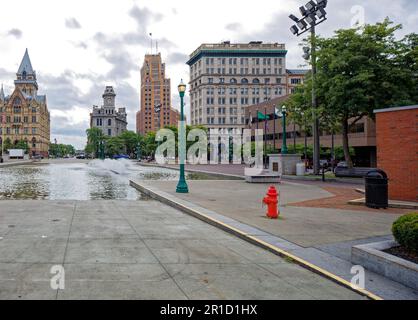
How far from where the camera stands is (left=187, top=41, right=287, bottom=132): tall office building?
121 metres

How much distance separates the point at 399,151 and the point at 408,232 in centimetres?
919

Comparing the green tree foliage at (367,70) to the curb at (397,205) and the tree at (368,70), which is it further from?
the curb at (397,205)

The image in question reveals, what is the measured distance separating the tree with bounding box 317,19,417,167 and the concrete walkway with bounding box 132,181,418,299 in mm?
13956

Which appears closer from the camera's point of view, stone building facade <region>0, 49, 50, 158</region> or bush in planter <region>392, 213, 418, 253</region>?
bush in planter <region>392, 213, 418, 253</region>

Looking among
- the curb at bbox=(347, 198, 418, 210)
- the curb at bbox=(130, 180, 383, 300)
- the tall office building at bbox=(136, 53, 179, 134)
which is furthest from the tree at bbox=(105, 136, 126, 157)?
the curb at bbox=(347, 198, 418, 210)

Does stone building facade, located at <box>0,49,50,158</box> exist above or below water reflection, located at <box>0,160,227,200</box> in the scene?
above

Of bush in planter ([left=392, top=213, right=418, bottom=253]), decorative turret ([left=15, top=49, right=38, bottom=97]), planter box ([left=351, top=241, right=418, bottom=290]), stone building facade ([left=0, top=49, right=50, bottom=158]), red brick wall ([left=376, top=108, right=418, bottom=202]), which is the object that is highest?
decorative turret ([left=15, top=49, right=38, bottom=97])

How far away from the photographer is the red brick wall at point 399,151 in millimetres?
13211

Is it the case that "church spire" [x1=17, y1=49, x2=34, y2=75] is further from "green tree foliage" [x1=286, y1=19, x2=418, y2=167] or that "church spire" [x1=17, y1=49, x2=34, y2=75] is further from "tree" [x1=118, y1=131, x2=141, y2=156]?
"green tree foliage" [x1=286, y1=19, x2=418, y2=167]

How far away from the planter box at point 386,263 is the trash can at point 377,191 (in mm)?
6772

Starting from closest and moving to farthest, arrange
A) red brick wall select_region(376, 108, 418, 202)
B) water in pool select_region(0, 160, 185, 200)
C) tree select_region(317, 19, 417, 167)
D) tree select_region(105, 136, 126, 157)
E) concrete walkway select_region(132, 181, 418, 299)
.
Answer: concrete walkway select_region(132, 181, 418, 299)
red brick wall select_region(376, 108, 418, 202)
water in pool select_region(0, 160, 185, 200)
tree select_region(317, 19, 417, 167)
tree select_region(105, 136, 126, 157)

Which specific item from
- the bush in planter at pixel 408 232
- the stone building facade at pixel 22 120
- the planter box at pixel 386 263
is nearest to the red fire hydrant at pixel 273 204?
the planter box at pixel 386 263
